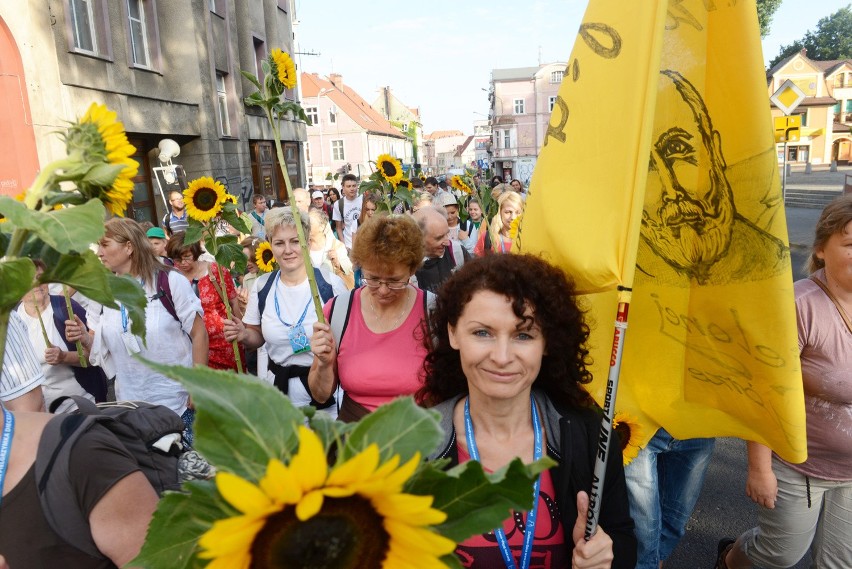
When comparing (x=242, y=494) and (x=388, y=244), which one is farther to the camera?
(x=388, y=244)

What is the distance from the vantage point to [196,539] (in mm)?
840

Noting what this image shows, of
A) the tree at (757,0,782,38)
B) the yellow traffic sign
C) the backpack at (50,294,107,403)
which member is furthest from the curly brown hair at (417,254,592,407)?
the tree at (757,0,782,38)

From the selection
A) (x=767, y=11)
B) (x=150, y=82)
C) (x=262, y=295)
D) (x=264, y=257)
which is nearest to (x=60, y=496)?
(x=262, y=295)

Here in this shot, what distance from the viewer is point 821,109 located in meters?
53.7

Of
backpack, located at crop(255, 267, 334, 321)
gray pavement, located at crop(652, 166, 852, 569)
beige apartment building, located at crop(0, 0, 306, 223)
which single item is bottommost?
gray pavement, located at crop(652, 166, 852, 569)

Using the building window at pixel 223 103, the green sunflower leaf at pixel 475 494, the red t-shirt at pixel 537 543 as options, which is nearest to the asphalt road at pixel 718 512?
the red t-shirt at pixel 537 543

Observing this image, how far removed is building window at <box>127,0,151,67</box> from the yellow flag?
47.0 ft

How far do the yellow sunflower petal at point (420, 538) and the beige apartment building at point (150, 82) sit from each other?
15.1 feet

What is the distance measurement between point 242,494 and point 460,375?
138cm

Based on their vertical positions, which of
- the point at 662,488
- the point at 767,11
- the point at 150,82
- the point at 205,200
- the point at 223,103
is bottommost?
the point at 662,488

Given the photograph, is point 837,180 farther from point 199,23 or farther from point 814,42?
point 814,42

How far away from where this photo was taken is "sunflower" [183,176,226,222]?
4027 mm

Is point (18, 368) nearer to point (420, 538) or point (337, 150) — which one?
point (420, 538)

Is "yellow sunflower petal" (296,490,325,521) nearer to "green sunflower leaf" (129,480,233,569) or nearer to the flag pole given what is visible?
"green sunflower leaf" (129,480,233,569)
